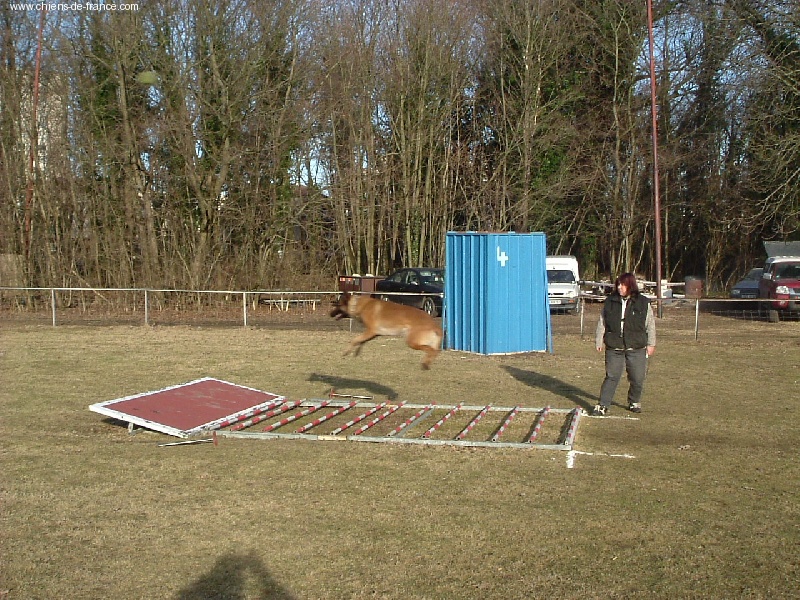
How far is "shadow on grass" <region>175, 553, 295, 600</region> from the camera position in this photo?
5117 mm

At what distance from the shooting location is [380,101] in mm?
36031

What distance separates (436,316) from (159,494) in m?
17.9

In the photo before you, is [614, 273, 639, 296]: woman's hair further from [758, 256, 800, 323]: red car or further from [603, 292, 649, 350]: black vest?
[758, 256, 800, 323]: red car

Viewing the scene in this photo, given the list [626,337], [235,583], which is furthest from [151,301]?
[235,583]

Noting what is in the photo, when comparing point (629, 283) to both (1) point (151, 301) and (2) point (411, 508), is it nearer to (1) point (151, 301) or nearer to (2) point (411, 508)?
(2) point (411, 508)

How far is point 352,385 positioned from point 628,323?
488 cm

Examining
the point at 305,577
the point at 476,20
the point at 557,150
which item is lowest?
the point at 305,577

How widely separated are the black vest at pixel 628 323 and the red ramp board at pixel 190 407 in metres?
4.78

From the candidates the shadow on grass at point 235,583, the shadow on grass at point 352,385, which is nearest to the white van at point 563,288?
the shadow on grass at point 352,385

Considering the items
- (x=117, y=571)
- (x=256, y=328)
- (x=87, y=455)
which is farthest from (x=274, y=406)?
(x=256, y=328)

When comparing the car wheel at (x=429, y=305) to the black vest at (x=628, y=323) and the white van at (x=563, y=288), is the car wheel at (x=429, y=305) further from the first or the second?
the black vest at (x=628, y=323)

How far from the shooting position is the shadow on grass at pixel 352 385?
13002 mm

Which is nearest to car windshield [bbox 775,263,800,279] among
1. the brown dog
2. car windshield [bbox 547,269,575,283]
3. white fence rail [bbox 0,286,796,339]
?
white fence rail [bbox 0,286,796,339]

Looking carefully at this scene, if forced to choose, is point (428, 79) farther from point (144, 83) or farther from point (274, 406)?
point (274, 406)
